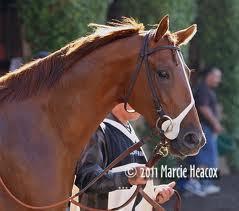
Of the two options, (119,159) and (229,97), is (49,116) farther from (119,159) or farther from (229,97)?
(229,97)

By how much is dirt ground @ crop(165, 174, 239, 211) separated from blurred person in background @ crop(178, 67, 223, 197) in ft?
0.42

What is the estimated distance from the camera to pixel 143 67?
4156 mm

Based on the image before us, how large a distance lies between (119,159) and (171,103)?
1.52ft

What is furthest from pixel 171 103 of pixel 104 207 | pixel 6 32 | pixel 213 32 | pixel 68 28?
pixel 213 32

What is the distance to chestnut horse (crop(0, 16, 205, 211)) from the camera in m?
4.06

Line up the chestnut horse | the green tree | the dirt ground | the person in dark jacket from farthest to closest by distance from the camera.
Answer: the dirt ground
the green tree
the person in dark jacket
the chestnut horse

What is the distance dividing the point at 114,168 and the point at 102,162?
8 centimetres

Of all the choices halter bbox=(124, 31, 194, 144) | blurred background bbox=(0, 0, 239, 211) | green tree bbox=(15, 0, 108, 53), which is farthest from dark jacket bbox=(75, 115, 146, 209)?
green tree bbox=(15, 0, 108, 53)

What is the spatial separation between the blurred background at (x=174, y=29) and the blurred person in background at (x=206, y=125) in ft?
0.75

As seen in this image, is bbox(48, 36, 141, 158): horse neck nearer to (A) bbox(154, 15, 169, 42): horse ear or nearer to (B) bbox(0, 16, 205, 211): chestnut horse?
(B) bbox(0, 16, 205, 211): chestnut horse

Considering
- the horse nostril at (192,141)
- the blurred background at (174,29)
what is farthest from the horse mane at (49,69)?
the blurred background at (174,29)

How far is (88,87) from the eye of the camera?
166 inches

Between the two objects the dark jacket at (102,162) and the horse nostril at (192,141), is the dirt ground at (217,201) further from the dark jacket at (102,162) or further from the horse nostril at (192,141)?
the horse nostril at (192,141)

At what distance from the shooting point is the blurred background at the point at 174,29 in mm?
8727
